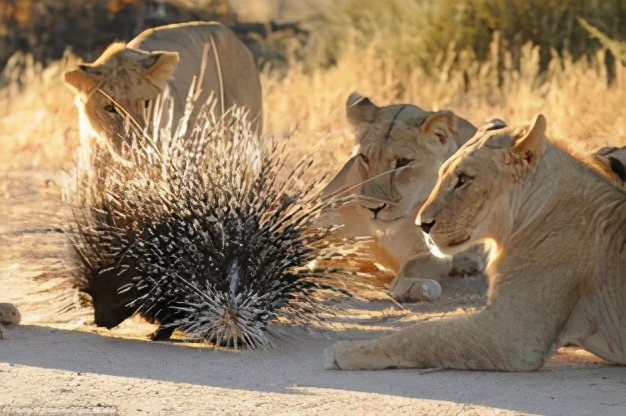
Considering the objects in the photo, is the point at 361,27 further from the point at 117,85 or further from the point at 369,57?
the point at 117,85

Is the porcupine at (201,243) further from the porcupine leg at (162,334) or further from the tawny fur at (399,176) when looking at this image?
the tawny fur at (399,176)

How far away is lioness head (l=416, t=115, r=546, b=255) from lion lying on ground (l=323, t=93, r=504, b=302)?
1.77m

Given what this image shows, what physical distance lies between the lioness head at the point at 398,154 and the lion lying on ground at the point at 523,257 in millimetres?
1860

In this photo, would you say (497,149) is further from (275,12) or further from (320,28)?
(275,12)

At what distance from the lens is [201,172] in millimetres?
6387

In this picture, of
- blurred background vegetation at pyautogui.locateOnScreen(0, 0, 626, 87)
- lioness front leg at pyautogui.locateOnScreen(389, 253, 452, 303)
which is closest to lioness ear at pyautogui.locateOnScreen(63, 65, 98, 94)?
lioness front leg at pyautogui.locateOnScreen(389, 253, 452, 303)

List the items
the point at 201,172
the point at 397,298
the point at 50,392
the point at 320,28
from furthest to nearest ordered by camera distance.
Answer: the point at 320,28
the point at 397,298
the point at 201,172
the point at 50,392

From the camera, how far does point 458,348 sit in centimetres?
571

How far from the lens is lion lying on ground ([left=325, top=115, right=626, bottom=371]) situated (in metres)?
5.68

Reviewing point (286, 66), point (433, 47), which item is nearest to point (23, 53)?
point (286, 66)

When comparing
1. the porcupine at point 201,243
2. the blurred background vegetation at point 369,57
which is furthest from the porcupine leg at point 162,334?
the blurred background vegetation at point 369,57

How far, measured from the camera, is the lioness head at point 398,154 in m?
7.81

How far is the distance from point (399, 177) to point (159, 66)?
1.77 metres

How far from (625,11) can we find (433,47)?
2.51 meters
